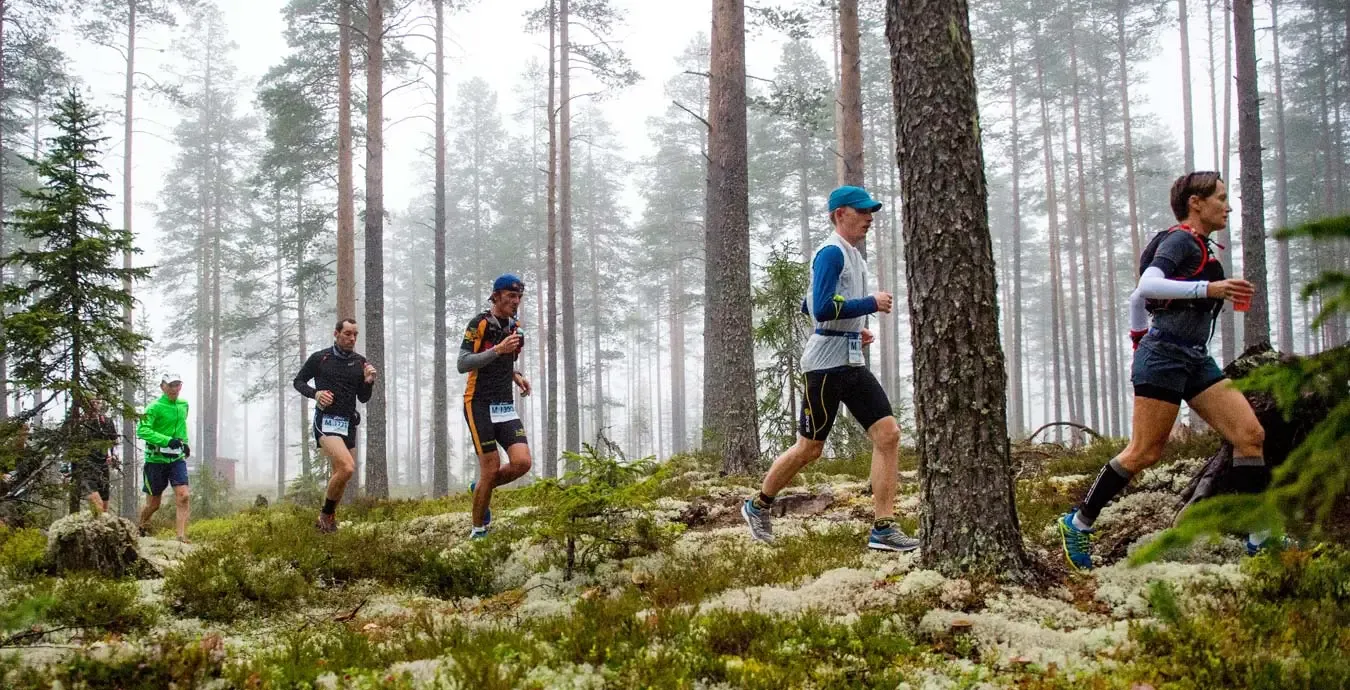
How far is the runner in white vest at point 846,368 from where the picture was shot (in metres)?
5.41

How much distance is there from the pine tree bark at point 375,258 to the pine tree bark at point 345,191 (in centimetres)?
70

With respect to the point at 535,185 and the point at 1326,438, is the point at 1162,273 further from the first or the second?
the point at 535,185

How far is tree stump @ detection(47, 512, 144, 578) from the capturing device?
249 inches

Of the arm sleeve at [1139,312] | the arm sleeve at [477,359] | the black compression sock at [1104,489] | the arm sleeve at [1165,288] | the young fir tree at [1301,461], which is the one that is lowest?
the black compression sock at [1104,489]

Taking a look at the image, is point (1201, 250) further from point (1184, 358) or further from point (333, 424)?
point (333, 424)

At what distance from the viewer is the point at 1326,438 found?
1.48m

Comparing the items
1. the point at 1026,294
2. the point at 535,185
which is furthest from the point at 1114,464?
the point at 1026,294

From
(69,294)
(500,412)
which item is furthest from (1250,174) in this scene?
(69,294)

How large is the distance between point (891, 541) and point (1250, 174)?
442 inches

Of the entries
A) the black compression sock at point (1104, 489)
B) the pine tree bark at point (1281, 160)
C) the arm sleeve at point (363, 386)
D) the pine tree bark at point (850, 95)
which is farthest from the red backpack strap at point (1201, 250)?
the pine tree bark at point (1281, 160)

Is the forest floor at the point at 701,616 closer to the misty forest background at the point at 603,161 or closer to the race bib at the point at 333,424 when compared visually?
the race bib at the point at 333,424

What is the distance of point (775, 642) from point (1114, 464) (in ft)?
8.93

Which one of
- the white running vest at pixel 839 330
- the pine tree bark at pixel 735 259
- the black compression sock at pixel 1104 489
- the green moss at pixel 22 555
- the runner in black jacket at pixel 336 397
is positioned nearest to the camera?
the black compression sock at pixel 1104 489

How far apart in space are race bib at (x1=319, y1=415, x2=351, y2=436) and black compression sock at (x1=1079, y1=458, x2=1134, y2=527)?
7487 mm
